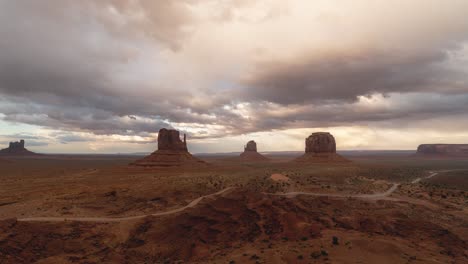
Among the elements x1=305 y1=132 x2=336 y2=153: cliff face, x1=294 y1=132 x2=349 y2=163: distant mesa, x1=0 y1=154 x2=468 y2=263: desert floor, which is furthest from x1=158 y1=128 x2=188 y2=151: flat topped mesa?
x1=305 y1=132 x2=336 y2=153: cliff face

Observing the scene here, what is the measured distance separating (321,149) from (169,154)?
82.7 meters

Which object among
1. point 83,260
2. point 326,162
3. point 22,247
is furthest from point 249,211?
point 326,162

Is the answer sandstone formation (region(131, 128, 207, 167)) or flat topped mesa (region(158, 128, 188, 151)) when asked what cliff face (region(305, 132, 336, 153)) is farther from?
flat topped mesa (region(158, 128, 188, 151))

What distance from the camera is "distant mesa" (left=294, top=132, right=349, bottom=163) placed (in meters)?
136

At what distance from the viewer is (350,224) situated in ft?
99.0

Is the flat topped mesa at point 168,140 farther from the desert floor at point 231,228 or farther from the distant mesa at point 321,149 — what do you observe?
the distant mesa at point 321,149

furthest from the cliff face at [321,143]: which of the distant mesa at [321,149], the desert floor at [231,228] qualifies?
the desert floor at [231,228]

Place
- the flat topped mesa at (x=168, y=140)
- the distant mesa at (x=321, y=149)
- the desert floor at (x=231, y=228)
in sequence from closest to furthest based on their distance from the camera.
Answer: the desert floor at (x=231, y=228), the flat topped mesa at (x=168, y=140), the distant mesa at (x=321, y=149)

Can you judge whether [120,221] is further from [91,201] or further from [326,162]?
[326,162]

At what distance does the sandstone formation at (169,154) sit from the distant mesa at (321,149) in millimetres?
64989

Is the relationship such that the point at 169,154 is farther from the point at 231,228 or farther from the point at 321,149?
the point at 321,149

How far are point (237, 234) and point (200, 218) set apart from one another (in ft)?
20.6

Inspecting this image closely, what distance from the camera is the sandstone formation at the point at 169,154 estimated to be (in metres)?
98.1

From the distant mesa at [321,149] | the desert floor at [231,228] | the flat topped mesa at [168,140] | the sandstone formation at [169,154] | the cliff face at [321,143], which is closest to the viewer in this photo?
the desert floor at [231,228]
